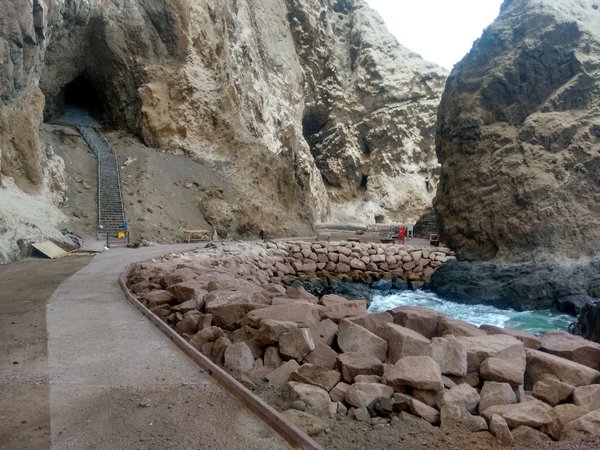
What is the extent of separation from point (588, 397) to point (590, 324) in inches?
295

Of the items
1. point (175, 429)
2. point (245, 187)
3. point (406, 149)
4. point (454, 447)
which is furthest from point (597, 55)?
point (406, 149)

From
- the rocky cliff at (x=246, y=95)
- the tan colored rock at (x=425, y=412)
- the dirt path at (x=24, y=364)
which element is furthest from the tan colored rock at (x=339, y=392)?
the rocky cliff at (x=246, y=95)

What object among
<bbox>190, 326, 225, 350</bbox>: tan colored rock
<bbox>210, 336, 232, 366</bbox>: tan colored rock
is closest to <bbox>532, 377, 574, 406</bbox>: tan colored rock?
<bbox>210, 336, 232, 366</bbox>: tan colored rock

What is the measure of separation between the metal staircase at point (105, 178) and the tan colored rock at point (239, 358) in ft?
51.4

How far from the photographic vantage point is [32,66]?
1798 centimetres

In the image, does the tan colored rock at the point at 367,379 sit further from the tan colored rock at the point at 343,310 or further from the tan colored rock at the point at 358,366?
the tan colored rock at the point at 343,310

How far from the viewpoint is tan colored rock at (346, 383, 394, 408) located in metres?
3.88

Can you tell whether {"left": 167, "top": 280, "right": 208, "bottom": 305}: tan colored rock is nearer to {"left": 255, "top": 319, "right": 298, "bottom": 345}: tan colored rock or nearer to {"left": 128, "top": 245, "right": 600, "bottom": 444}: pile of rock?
{"left": 128, "top": 245, "right": 600, "bottom": 444}: pile of rock

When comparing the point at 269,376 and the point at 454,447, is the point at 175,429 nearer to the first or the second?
the point at 269,376

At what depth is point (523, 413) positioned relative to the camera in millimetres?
3643

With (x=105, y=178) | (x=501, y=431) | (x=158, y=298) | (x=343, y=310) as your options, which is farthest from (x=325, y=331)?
(x=105, y=178)

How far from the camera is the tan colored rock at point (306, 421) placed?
3382 millimetres

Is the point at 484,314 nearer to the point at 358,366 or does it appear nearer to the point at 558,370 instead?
the point at 558,370

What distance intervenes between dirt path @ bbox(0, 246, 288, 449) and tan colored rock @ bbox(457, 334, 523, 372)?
94.6 inches
